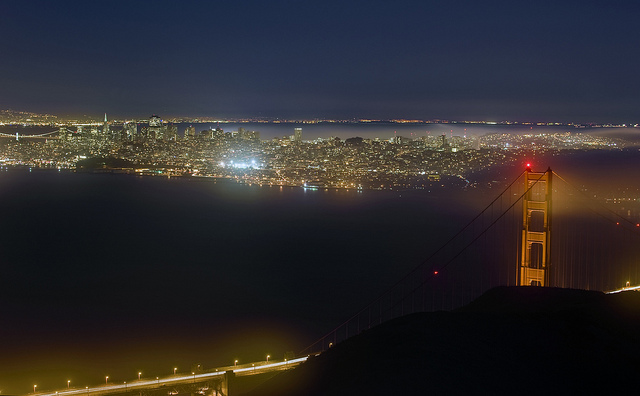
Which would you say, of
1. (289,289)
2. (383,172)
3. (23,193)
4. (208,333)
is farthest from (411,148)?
(208,333)

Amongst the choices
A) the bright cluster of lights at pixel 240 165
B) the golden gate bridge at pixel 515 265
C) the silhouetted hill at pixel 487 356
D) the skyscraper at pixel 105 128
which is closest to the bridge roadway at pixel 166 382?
the golden gate bridge at pixel 515 265

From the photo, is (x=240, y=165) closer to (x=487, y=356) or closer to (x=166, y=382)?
(x=166, y=382)

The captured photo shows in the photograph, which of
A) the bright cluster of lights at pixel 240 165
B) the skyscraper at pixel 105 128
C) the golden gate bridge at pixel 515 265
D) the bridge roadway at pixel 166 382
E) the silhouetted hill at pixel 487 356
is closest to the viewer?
the silhouetted hill at pixel 487 356

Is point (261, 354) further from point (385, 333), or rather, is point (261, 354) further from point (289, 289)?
point (385, 333)

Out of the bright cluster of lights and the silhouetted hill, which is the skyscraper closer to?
the bright cluster of lights

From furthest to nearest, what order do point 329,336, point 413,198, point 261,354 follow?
point 413,198 → point 329,336 → point 261,354

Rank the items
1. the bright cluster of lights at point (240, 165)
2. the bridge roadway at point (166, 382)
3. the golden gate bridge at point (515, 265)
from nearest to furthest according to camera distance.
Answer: the bridge roadway at point (166, 382) → the golden gate bridge at point (515, 265) → the bright cluster of lights at point (240, 165)

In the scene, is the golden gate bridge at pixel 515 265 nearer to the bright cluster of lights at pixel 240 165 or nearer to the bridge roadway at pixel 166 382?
the bridge roadway at pixel 166 382

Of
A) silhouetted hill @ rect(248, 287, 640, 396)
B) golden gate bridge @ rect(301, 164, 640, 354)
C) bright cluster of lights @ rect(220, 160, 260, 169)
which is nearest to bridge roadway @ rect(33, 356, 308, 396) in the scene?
golden gate bridge @ rect(301, 164, 640, 354)

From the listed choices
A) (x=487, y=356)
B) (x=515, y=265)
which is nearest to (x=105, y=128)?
(x=515, y=265)
